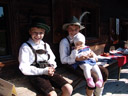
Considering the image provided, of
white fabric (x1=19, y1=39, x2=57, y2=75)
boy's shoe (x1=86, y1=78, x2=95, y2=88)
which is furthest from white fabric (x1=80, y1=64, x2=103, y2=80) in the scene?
white fabric (x1=19, y1=39, x2=57, y2=75)

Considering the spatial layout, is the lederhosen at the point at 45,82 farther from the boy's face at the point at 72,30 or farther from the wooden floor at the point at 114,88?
the wooden floor at the point at 114,88

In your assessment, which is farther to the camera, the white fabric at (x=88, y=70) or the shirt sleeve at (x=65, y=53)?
the shirt sleeve at (x=65, y=53)

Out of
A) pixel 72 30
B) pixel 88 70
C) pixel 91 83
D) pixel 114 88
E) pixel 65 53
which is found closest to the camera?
pixel 91 83

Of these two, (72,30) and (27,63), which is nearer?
(27,63)

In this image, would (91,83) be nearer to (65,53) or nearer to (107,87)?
(65,53)

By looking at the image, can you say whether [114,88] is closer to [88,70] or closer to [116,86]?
[116,86]

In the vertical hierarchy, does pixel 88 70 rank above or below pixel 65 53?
below

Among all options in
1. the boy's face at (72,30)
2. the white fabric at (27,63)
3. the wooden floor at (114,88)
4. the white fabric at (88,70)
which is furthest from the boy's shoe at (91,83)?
the wooden floor at (114,88)

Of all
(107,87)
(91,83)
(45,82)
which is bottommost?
(107,87)

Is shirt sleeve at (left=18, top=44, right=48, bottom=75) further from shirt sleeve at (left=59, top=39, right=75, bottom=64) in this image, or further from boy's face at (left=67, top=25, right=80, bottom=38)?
boy's face at (left=67, top=25, right=80, bottom=38)

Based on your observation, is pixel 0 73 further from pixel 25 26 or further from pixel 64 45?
pixel 64 45

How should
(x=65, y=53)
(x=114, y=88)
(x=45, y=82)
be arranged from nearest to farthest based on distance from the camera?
(x=45, y=82) < (x=65, y=53) < (x=114, y=88)

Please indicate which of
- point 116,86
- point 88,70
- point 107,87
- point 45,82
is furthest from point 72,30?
point 116,86

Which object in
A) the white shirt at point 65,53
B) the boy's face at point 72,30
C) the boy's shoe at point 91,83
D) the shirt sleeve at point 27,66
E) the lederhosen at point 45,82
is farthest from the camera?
the boy's face at point 72,30
